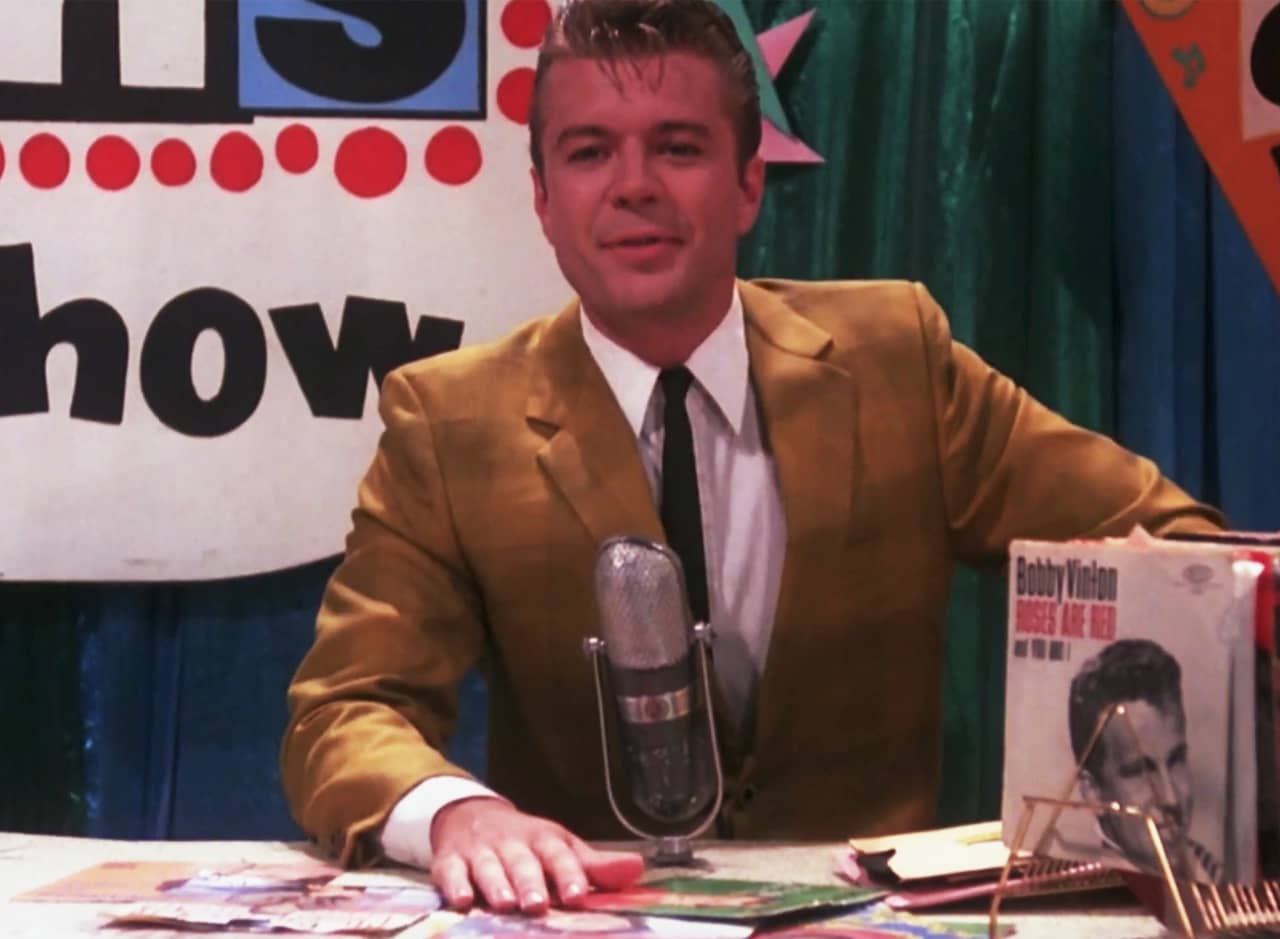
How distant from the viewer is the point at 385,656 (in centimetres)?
146

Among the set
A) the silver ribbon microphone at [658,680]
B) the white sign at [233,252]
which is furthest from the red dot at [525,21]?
the silver ribbon microphone at [658,680]

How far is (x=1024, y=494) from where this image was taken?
165cm

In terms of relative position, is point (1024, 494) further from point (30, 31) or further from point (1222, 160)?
point (30, 31)

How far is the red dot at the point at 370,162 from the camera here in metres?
2.31

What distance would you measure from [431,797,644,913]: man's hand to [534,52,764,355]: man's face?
0.61 m

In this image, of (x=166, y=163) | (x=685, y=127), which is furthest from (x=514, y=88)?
(x=685, y=127)

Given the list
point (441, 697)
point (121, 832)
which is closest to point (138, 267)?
point (121, 832)

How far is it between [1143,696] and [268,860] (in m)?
0.72

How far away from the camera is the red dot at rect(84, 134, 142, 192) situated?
7.63 feet

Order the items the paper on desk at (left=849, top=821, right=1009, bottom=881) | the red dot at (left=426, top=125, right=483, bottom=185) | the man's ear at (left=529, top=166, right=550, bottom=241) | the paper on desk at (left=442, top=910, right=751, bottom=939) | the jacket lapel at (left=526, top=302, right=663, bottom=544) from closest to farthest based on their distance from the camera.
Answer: the paper on desk at (left=442, top=910, right=751, bottom=939) → the paper on desk at (left=849, top=821, right=1009, bottom=881) → the jacket lapel at (left=526, top=302, right=663, bottom=544) → the man's ear at (left=529, top=166, right=550, bottom=241) → the red dot at (left=426, top=125, right=483, bottom=185)

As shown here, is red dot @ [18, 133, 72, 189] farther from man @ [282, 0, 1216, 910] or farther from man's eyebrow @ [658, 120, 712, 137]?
man's eyebrow @ [658, 120, 712, 137]

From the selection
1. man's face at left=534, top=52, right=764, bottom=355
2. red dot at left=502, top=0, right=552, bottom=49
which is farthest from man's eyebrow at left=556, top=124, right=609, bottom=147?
red dot at left=502, top=0, right=552, bottom=49

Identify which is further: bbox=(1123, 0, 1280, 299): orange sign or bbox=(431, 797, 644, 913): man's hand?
bbox=(1123, 0, 1280, 299): orange sign

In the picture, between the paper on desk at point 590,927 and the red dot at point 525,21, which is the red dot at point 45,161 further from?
the paper on desk at point 590,927
